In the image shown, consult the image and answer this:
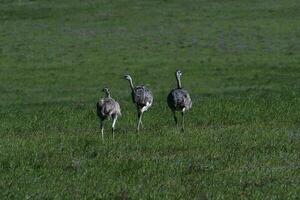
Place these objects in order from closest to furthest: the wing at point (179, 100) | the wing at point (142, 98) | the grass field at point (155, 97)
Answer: the grass field at point (155, 97), the wing at point (179, 100), the wing at point (142, 98)

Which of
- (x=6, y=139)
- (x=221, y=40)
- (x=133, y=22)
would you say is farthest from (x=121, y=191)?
(x=133, y=22)

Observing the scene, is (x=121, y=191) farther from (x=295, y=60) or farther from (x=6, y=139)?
(x=295, y=60)

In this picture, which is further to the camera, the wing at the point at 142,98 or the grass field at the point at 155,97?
the wing at the point at 142,98

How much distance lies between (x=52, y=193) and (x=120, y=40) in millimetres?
44446

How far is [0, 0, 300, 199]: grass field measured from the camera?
1473 centimetres

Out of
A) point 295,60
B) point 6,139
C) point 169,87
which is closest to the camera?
point 6,139

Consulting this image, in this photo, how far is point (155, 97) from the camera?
3634cm

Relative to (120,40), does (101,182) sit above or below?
above

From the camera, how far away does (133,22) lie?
66188 mm

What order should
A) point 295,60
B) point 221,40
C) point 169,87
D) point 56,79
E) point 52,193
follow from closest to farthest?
point 52,193
point 169,87
point 56,79
point 295,60
point 221,40

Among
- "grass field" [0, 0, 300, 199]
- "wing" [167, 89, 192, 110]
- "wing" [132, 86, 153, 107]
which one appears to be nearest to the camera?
"grass field" [0, 0, 300, 199]

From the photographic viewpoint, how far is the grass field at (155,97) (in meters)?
14.7

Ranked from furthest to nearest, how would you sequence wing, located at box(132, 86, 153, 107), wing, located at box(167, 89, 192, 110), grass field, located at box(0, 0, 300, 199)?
wing, located at box(132, 86, 153, 107) < wing, located at box(167, 89, 192, 110) < grass field, located at box(0, 0, 300, 199)

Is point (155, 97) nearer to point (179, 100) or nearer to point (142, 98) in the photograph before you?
point (142, 98)
